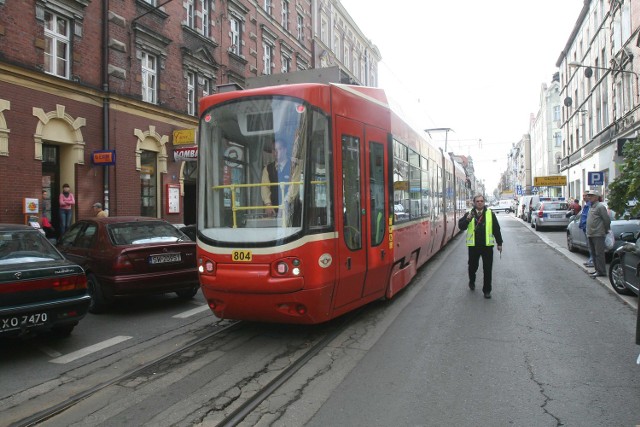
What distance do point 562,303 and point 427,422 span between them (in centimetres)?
495

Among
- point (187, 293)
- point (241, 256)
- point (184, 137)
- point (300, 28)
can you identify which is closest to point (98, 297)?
point (187, 293)

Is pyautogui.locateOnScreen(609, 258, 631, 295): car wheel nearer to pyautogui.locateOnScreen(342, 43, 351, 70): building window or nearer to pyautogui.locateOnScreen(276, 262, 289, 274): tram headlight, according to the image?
pyautogui.locateOnScreen(276, 262, 289, 274): tram headlight

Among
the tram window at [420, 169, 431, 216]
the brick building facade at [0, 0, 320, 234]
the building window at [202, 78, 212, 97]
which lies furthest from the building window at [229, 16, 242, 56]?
the tram window at [420, 169, 431, 216]

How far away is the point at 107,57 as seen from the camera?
592 inches

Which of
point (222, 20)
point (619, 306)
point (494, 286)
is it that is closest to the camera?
point (619, 306)

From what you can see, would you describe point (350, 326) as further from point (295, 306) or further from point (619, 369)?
point (619, 369)

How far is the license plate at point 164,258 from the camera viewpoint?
7395 mm

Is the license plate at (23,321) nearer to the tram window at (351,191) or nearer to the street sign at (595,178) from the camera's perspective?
the tram window at (351,191)

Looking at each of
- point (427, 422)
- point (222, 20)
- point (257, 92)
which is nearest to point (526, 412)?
point (427, 422)

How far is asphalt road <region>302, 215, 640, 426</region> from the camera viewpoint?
3625mm

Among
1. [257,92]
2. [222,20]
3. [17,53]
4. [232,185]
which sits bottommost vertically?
[232,185]

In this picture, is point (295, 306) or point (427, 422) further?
point (295, 306)

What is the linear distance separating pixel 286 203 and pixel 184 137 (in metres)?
13.6

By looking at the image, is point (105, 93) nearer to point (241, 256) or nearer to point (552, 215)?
point (241, 256)
